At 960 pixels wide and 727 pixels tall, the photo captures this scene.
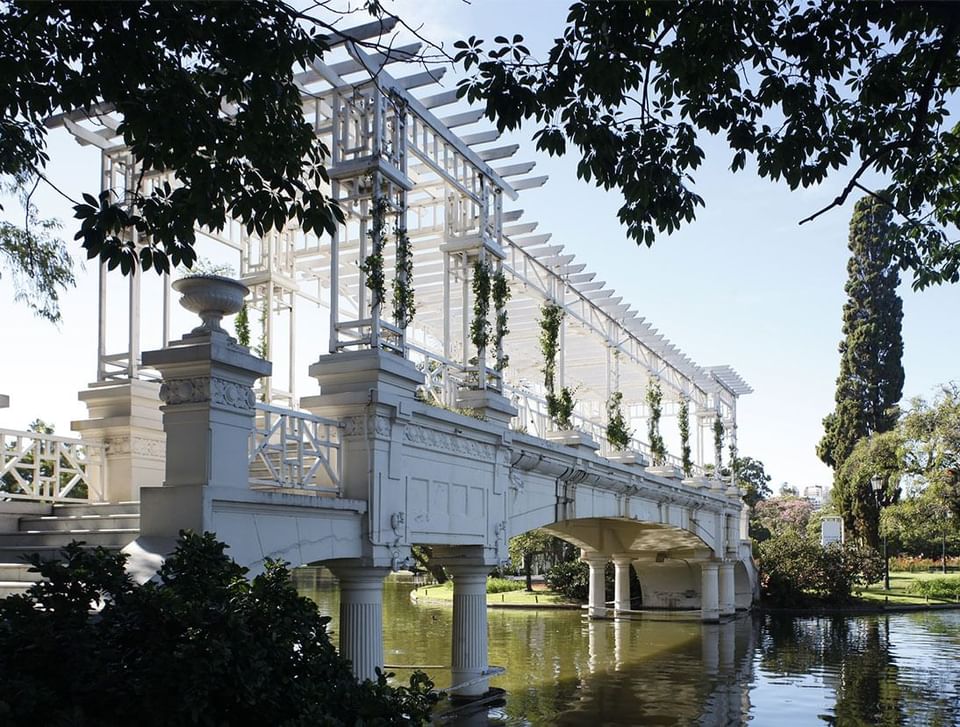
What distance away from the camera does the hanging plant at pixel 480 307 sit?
16328 mm

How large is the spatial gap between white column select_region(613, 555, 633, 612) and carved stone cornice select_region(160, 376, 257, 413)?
28214 mm

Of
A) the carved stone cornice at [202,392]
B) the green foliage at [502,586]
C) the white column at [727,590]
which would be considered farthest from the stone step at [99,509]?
the green foliage at [502,586]

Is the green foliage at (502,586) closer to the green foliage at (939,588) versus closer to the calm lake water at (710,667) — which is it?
the calm lake water at (710,667)

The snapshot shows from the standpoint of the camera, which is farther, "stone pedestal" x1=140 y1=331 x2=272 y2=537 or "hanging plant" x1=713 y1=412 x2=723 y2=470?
"hanging plant" x1=713 y1=412 x2=723 y2=470

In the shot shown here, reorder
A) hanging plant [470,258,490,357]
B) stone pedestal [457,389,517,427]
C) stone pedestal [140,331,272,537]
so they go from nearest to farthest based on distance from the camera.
Result: 1. stone pedestal [140,331,272,537]
2. stone pedestal [457,389,517,427]
3. hanging plant [470,258,490,357]

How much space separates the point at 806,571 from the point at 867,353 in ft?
43.9

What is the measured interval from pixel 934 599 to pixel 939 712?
28.2 meters

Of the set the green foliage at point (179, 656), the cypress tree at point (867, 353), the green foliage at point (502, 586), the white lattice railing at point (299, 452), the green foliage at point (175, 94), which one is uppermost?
the cypress tree at point (867, 353)

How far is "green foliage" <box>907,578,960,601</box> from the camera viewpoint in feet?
144

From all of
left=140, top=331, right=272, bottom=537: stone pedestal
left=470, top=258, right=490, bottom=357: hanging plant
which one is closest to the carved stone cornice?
left=140, top=331, right=272, bottom=537: stone pedestal

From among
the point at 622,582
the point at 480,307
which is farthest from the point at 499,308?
the point at 622,582

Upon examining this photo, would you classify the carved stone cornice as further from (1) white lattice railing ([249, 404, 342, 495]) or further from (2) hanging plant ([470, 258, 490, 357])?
(2) hanging plant ([470, 258, 490, 357])

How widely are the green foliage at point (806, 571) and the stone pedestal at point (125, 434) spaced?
3286cm

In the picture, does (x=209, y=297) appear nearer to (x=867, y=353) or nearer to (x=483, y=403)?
(x=483, y=403)
